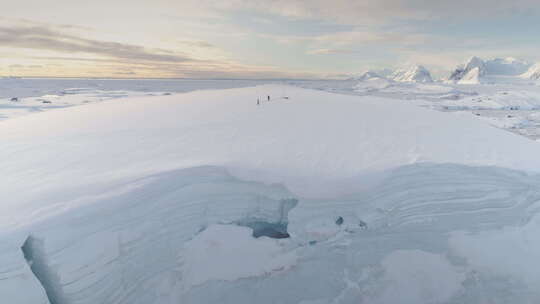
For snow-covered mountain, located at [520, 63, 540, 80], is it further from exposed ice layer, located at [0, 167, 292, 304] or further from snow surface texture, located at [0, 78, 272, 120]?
exposed ice layer, located at [0, 167, 292, 304]

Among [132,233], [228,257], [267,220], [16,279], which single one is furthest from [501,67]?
[16,279]

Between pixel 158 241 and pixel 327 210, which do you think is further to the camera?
pixel 327 210

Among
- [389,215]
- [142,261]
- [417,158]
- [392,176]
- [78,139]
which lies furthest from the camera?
[78,139]

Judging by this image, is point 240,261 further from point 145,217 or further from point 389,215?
point 389,215

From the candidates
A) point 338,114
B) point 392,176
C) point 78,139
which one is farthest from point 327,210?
point 78,139

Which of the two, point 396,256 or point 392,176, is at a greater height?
point 392,176

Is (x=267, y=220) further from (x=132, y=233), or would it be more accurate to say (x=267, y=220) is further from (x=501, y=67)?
(x=501, y=67)
